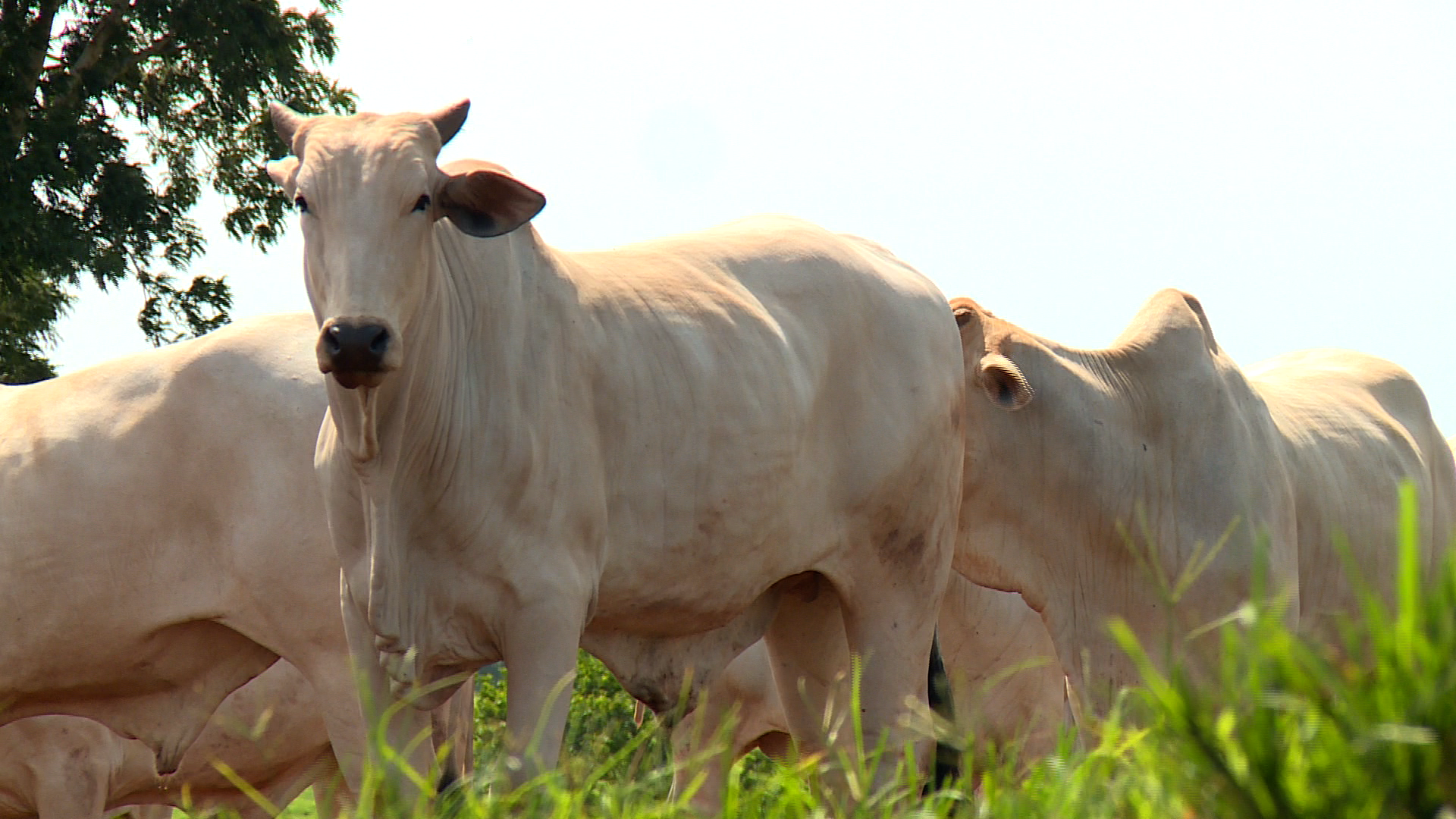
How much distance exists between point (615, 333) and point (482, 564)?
29.7 inches

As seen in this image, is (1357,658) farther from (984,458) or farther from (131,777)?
(131,777)

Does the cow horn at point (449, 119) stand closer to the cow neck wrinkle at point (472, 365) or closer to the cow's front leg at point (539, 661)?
the cow neck wrinkle at point (472, 365)

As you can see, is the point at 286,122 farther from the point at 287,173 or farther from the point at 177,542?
the point at 177,542

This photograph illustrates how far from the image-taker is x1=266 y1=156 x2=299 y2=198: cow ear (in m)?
4.20

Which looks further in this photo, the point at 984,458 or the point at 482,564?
the point at 984,458

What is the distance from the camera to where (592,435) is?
14.4 ft

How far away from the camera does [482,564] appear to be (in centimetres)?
414

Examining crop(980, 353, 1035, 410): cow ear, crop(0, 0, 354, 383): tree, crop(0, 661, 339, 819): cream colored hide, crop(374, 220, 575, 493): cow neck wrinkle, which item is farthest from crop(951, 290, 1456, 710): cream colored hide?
crop(0, 0, 354, 383): tree

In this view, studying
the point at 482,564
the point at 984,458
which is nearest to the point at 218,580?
the point at 482,564

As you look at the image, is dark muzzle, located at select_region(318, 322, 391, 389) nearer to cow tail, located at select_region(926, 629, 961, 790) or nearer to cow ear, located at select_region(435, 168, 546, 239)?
cow ear, located at select_region(435, 168, 546, 239)

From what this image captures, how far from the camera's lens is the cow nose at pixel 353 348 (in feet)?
12.3

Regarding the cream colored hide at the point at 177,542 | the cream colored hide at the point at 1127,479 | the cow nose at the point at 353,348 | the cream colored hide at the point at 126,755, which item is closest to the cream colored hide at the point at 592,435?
the cow nose at the point at 353,348

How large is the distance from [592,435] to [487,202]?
2.10 feet

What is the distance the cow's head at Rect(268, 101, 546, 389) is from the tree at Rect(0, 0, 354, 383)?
11.5 metres
